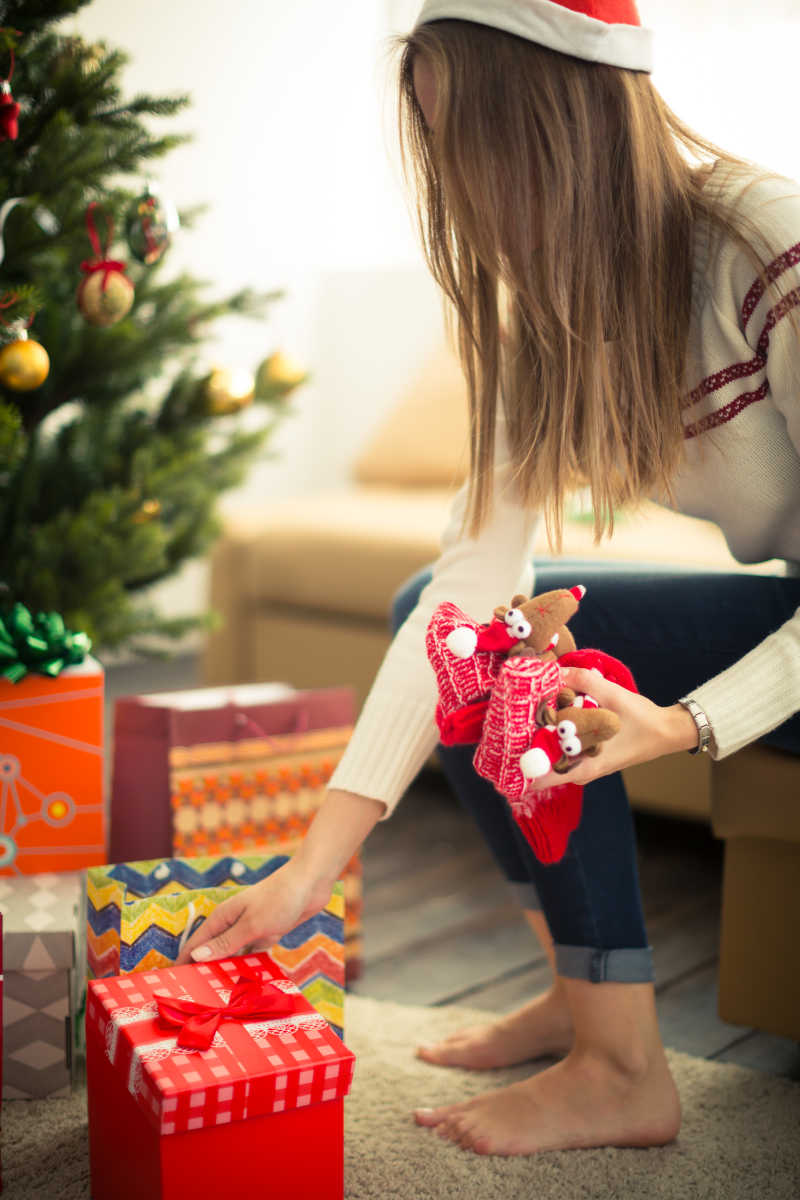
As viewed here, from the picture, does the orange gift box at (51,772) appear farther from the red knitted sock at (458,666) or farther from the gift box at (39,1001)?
the red knitted sock at (458,666)

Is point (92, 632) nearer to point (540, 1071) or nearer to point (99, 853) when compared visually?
point (99, 853)

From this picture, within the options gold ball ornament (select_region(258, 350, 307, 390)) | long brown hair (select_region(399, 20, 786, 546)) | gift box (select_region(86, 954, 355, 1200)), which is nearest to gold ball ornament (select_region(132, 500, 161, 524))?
gold ball ornament (select_region(258, 350, 307, 390))

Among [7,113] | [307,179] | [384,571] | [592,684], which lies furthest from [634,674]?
[307,179]

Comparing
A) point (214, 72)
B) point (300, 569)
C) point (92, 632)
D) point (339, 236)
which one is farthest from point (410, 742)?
point (339, 236)

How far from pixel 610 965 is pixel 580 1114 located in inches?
4.7

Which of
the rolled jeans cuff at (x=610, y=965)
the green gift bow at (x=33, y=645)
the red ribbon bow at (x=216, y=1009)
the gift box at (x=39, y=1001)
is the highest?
the green gift bow at (x=33, y=645)

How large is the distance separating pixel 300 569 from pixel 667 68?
1.35 meters

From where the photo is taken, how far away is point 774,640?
0.82 metres

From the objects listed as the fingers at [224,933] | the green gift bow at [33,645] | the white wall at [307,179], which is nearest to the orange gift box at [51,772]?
the green gift bow at [33,645]

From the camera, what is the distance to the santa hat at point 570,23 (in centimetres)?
79

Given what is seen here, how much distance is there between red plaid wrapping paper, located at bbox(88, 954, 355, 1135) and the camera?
0.70 metres

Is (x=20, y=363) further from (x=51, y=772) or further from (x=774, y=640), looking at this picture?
(x=774, y=640)

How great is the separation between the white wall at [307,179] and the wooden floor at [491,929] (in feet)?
4.42

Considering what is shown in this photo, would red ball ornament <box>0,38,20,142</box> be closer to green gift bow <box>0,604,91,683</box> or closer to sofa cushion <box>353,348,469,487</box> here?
green gift bow <box>0,604,91,683</box>
